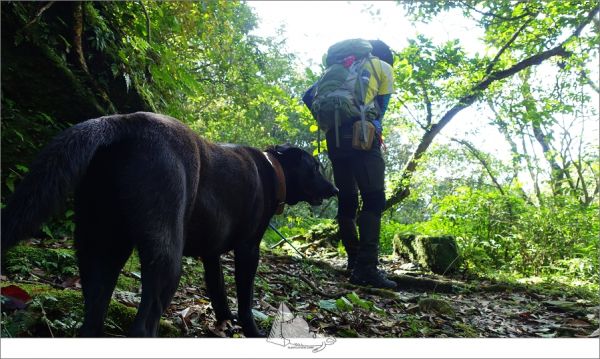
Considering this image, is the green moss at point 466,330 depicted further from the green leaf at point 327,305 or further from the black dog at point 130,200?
the black dog at point 130,200

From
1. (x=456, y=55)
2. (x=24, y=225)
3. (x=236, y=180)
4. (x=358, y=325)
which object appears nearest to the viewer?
(x=24, y=225)

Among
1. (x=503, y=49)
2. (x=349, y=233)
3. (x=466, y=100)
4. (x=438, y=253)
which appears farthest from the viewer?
(x=466, y=100)

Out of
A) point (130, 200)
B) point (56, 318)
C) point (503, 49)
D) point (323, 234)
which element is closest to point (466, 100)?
point (503, 49)

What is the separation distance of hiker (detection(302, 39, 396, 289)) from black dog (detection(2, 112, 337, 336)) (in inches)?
101

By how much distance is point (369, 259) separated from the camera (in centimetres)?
530

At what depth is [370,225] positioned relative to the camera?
211 inches

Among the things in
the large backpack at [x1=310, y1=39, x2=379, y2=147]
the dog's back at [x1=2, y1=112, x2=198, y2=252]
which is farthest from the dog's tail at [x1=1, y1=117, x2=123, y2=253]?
the large backpack at [x1=310, y1=39, x2=379, y2=147]

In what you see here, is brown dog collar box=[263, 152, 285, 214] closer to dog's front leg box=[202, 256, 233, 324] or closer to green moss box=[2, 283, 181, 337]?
dog's front leg box=[202, 256, 233, 324]

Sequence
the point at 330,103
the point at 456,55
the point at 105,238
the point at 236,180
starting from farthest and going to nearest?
the point at 456,55 → the point at 330,103 → the point at 236,180 → the point at 105,238

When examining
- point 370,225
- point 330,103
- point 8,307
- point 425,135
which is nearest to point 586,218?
point 425,135

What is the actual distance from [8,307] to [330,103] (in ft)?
11.8

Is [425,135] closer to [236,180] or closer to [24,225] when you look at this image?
[236,180]

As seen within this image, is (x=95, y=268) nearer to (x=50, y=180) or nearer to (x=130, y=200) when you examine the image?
(x=130, y=200)

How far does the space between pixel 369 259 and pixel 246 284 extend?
2390 millimetres
